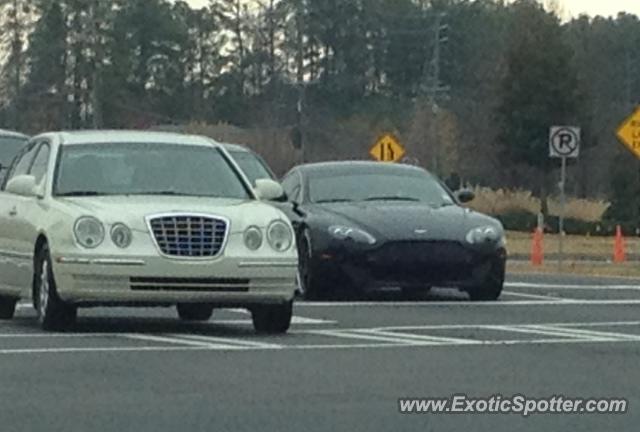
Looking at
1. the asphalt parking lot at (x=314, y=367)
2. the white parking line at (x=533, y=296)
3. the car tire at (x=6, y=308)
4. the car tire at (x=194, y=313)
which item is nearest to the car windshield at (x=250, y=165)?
the white parking line at (x=533, y=296)

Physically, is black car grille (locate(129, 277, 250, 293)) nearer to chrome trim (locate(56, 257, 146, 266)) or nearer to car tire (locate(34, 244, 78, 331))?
chrome trim (locate(56, 257, 146, 266))

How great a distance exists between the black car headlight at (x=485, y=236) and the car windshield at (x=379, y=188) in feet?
3.38

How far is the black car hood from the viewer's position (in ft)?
65.9

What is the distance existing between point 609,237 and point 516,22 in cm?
1912

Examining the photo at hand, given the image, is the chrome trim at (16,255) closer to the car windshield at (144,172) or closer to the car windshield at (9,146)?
the car windshield at (144,172)

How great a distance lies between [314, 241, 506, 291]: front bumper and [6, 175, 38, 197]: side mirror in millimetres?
4283

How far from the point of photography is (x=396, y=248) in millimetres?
20047

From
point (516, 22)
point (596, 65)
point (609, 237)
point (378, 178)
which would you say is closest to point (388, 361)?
point (378, 178)

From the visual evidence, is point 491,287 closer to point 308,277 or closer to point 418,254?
point 418,254

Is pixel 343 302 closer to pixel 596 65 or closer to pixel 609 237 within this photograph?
pixel 609 237

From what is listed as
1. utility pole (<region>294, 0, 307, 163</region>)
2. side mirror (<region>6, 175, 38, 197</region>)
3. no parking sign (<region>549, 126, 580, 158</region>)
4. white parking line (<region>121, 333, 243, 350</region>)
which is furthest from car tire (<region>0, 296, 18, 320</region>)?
utility pole (<region>294, 0, 307, 163</region>)

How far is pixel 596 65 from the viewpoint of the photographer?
319 feet

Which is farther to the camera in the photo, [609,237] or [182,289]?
[609,237]

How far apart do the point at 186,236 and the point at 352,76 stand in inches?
3292
